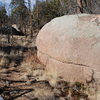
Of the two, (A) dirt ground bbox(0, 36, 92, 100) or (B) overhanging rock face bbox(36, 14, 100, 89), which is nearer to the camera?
(A) dirt ground bbox(0, 36, 92, 100)

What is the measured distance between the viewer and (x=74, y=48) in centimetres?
570

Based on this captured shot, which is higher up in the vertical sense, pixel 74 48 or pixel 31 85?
pixel 74 48

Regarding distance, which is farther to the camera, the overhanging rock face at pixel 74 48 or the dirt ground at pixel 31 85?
the overhanging rock face at pixel 74 48

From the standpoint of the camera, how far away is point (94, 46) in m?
5.33

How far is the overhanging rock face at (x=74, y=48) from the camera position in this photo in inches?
210

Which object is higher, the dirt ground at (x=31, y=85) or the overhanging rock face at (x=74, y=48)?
the overhanging rock face at (x=74, y=48)

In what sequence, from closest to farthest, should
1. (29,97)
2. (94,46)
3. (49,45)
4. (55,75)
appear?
1. (29,97)
2. (94,46)
3. (55,75)
4. (49,45)

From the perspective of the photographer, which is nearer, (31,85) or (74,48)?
(74,48)

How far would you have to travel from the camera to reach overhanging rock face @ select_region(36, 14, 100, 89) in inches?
210

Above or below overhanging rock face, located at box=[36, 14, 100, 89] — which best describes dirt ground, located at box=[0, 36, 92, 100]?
below

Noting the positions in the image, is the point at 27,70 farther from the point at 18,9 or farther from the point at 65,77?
the point at 18,9

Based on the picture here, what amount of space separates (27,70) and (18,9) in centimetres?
2452

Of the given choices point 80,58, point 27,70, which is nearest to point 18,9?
point 27,70

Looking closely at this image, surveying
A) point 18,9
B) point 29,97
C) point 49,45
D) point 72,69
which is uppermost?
point 18,9
